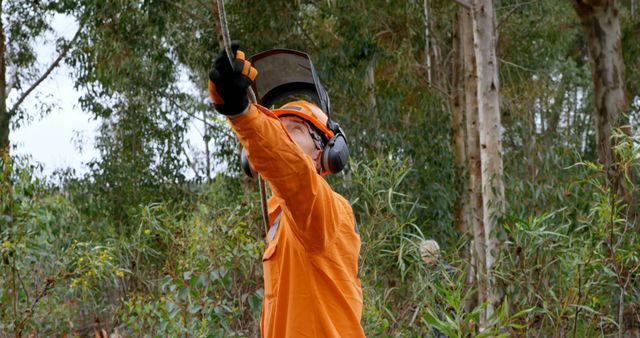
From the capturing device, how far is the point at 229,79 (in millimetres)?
2193

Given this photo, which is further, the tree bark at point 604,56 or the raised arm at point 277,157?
the tree bark at point 604,56

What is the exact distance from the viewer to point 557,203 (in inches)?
307

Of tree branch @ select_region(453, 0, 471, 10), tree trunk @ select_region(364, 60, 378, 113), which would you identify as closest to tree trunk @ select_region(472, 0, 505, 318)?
tree branch @ select_region(453, 0, 471, 10)

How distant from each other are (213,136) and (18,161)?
1089cm

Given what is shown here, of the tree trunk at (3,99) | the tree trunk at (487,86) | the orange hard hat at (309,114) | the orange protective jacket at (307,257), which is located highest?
the tree trunk at (3,99)

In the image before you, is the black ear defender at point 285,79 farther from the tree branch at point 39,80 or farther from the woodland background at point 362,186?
the tree branch at point 39,80

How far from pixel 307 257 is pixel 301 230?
17cm

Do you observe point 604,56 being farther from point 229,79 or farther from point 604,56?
point 229,79

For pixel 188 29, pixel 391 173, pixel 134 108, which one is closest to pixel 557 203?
pixel 391 173

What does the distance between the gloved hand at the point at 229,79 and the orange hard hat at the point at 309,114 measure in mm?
678

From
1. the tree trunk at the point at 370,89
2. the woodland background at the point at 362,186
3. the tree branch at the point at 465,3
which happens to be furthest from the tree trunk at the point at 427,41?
the tree branch at the point at 465,3

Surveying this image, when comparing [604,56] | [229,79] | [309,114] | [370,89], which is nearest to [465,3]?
[604,56]

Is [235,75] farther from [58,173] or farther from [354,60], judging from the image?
[58,173]

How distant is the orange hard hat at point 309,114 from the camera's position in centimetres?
295
